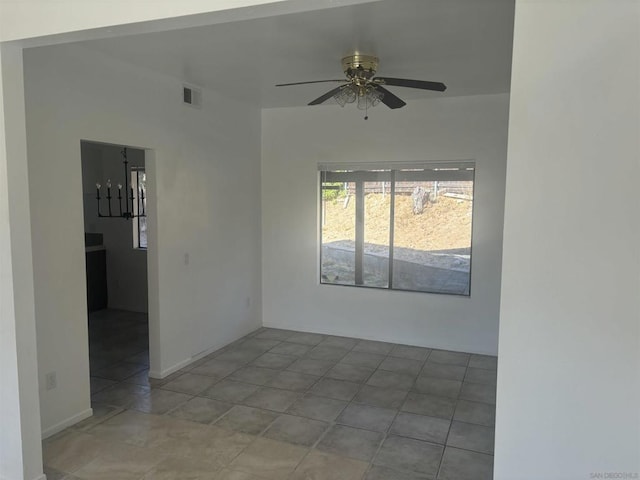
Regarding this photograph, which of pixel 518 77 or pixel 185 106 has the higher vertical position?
pixel 185 106

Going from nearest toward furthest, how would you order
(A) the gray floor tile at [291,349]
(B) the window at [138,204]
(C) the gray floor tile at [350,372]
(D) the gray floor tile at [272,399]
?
(D) the gray floor tile at [272,399]
(C) the gray floor tile at [350,372]
(A) the gray floor tile at [291,349]
(B) the window at [138,204]

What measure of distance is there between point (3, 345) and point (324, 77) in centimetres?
308

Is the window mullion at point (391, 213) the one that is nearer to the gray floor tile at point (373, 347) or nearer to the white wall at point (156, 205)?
the gray floor tile at point (373, 347)

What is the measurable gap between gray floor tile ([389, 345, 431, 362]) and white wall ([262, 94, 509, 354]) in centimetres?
10

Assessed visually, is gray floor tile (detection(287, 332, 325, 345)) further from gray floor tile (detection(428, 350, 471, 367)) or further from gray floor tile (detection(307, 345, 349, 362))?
gray floor tile (detection(428, 350, 471, 367))

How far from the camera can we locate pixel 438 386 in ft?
13.5

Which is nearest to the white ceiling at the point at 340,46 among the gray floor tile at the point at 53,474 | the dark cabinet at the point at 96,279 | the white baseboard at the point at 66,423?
the white baseboard at the point at 66,423

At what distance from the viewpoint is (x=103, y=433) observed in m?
3.20

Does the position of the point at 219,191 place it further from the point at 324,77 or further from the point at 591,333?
the point at 591,333

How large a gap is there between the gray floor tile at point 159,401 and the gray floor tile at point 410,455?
1.67 m

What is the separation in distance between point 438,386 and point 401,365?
56 cm

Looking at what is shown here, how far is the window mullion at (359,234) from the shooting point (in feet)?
17.7

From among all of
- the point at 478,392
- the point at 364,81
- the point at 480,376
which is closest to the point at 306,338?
the point at 480,376

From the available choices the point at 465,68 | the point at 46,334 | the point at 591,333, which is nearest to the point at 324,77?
the point at 465,68
